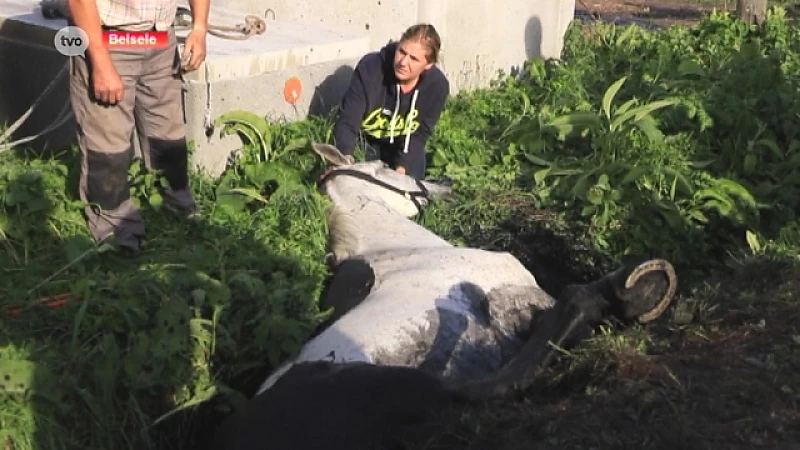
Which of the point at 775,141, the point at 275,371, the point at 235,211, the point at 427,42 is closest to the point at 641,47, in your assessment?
the point at 775,141

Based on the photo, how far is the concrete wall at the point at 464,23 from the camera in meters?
6.71

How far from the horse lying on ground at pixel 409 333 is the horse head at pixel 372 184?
7.4 inches

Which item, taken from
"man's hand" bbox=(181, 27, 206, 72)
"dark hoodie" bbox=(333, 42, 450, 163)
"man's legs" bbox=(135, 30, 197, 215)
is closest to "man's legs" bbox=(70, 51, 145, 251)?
"man's legs" bbox=(135, 30, 197, 215)

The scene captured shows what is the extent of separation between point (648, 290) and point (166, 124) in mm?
2080

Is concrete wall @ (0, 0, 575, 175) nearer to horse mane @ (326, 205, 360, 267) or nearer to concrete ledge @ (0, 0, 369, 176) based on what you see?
concrete ledge @ (0, 0, 369, 176)

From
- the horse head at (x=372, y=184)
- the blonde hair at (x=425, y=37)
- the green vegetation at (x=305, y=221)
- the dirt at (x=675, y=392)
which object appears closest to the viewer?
the dirt at (x=675, y=392)

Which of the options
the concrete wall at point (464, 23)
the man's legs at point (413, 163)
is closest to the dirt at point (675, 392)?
the man's legs at point (413, 163)

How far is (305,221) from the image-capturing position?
4.73m

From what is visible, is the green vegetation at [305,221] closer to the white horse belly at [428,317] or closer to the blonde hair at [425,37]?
the white horse belly at [428,317]

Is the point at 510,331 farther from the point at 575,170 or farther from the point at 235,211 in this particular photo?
the point at 575,170

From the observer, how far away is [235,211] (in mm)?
4926

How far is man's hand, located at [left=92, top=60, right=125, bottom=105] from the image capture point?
4090 mm

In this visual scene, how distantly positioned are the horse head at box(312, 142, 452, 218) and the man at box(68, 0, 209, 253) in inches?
24.0

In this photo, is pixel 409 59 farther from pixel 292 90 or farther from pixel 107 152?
pixel 107 152
